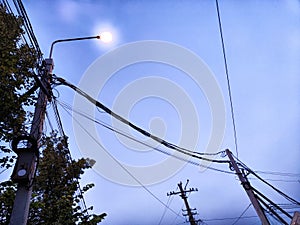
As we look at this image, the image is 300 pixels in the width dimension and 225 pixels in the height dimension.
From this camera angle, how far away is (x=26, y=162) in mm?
3811

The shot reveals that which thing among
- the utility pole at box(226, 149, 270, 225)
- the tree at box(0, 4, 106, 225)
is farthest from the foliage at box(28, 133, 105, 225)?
the utility pole at box(226, 149, 270, 225)

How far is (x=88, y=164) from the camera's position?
27.3 ft

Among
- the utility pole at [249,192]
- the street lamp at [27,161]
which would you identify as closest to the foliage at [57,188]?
the street lamp at [27,161]

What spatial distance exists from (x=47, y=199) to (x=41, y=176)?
83cm

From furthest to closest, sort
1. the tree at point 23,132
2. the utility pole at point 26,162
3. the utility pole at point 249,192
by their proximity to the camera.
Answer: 1. the utility pole at point 249,192
2. the tree at point 23,132
3. the utility pole at point 26,162

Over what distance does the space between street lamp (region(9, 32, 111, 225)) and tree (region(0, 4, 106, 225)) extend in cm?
56

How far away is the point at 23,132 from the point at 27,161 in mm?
2494

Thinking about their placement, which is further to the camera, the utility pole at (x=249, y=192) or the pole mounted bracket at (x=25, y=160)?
the utility pole at (x=249, y=192)

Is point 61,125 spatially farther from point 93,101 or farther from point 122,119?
point 122,119

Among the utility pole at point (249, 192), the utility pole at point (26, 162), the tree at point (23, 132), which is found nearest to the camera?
the utility pole at point (26, 162)

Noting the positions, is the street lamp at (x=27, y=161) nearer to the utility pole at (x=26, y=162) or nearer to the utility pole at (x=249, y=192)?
the utility pole at (x=26, y=162)

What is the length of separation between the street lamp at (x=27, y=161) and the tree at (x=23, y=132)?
0.56 meters

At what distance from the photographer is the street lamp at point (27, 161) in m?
3.40

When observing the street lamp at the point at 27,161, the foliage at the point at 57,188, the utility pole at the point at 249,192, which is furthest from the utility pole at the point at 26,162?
the utility pole at the point at 249,192
